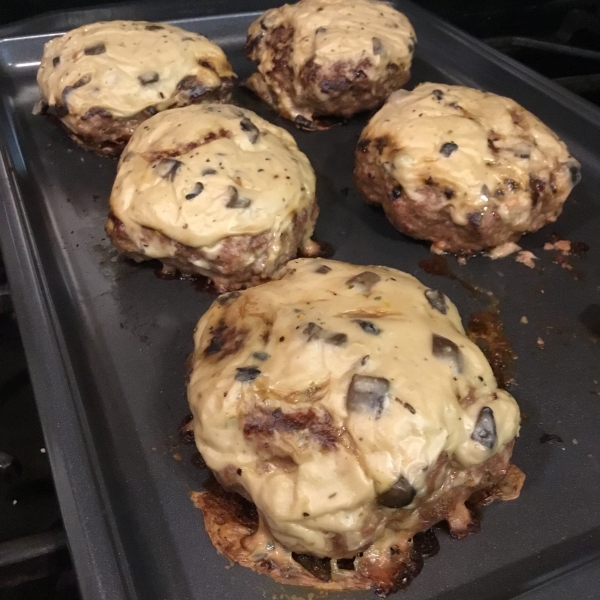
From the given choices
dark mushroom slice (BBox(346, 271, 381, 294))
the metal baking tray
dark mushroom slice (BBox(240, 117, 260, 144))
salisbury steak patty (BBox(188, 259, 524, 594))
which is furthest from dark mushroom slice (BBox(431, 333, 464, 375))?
dark mushroom slice (BBox(240, 117, 260, 144))

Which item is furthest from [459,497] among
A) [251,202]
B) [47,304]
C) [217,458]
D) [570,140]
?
[570,140]

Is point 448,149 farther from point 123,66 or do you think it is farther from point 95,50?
point 95,50

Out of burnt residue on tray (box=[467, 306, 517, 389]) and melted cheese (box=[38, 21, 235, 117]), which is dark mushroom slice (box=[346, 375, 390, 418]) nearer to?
burnt residue on tray (box=[467, 306, 517, 389])

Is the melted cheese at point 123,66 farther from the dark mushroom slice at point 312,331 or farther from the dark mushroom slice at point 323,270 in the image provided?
the dark mushroom slice at point 312,331

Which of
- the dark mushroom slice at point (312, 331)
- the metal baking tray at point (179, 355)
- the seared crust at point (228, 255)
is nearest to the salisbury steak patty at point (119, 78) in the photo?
the metal baking tray at point (179, 355)

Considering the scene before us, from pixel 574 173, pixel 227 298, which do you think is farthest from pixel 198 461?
pixel 574 173

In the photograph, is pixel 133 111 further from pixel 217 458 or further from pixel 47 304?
pixel 217 458
